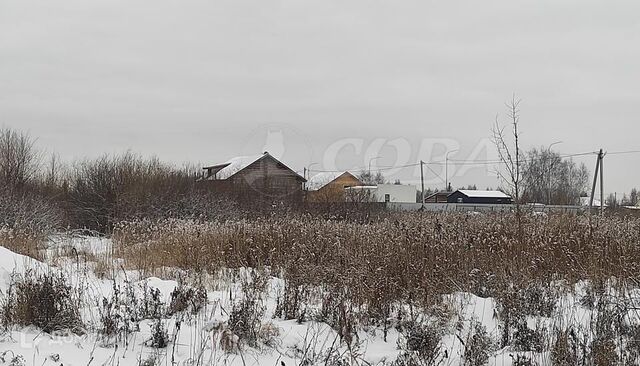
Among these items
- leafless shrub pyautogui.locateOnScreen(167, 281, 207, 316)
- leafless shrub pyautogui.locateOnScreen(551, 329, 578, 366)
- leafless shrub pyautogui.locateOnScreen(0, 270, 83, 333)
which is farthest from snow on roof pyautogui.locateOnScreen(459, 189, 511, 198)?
leafless shrub pyautogui.locateOnScreen(0, 270, 83, 333)

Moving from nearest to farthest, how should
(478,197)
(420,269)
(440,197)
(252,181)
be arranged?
1. (420,269)
2. (252,181)
3. (478,197)
4. (440,197)

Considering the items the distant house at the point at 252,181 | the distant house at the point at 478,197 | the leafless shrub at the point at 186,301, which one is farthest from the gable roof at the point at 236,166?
the distant house at the point at 478,197

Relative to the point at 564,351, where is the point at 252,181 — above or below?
above

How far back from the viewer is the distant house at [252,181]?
2348 cm

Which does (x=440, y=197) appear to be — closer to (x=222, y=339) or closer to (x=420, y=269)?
(x=420, y=269)

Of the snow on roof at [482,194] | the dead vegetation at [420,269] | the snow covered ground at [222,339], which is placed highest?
the snow on roof at [482,194]

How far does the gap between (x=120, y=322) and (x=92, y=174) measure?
18044mm

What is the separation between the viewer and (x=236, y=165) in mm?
30328

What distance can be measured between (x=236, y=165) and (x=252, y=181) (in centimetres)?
459

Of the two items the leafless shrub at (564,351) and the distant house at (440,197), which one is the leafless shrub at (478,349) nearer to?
the leafless shrub at (564,351)

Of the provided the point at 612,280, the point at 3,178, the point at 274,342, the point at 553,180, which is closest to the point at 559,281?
the point at 612,280

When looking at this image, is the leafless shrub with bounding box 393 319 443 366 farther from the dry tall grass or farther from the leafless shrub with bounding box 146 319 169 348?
the leafless shrub with bounding box 146 319 169 348

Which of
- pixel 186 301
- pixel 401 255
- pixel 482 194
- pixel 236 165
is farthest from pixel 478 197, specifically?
pixel 186 301

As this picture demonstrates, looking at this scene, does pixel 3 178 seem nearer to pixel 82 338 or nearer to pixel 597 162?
pixel 82 338
